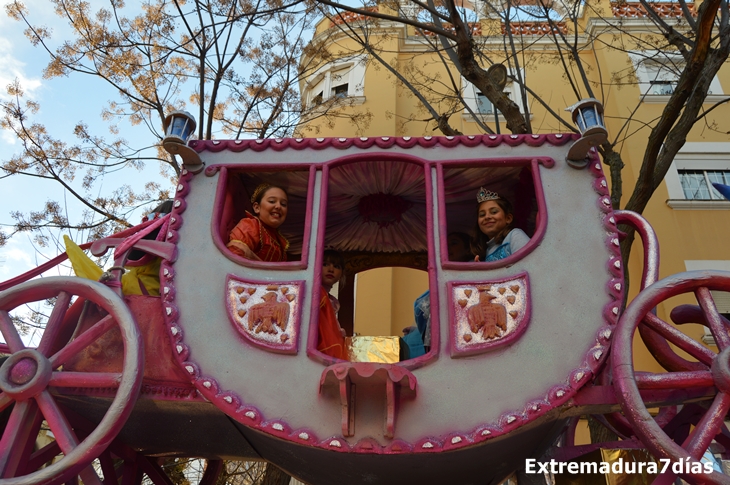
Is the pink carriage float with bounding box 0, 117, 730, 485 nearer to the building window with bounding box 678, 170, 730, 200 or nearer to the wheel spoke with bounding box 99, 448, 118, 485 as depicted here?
the wheel spoke with bounding box 99, 448, 118, 485

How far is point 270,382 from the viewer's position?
273cm

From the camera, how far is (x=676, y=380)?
8.21 ft

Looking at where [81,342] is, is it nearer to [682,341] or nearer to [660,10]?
[682,341]

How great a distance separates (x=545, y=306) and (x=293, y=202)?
214 centimetres

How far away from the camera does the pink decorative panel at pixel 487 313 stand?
8.90ft

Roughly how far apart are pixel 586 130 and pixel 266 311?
2.02m

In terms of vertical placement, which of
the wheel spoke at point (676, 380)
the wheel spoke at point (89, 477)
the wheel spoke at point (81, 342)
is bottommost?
the wheel spoke at point (89, 477)

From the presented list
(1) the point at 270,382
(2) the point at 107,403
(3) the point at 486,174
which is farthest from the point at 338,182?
(2) the point at 107,403

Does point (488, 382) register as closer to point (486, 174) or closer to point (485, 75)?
point (486, 174)

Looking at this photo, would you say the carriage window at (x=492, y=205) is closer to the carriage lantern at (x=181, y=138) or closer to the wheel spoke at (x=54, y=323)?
the carriage lantern at (x=181, y=138)

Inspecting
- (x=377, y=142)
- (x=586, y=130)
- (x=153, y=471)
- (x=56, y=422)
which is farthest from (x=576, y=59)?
(x=56, y=422)

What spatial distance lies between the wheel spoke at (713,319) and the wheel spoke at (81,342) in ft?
9.53

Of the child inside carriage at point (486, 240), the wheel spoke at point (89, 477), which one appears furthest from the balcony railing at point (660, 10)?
Answer: the wheel spoke at point (89, 477)

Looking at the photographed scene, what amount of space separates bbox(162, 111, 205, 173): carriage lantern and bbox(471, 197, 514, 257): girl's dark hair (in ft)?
6.17
